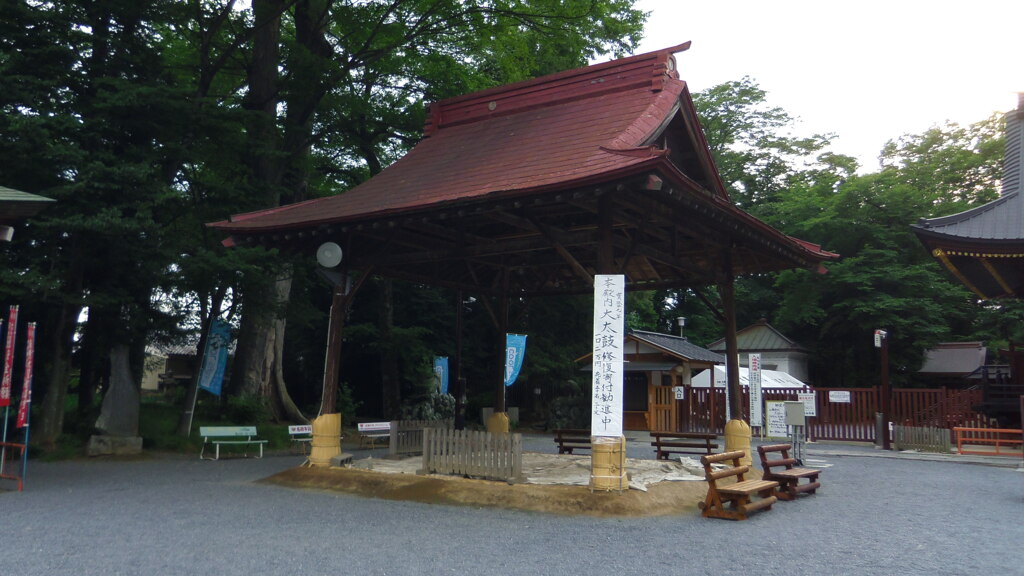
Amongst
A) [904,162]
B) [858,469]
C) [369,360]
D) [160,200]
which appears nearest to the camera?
[160,200]

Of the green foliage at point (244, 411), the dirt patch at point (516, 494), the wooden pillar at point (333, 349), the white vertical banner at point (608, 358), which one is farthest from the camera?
the green foliage at point (244, 411)

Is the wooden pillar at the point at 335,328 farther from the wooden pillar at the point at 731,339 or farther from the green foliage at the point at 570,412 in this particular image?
the green foliage at the point at 570,412

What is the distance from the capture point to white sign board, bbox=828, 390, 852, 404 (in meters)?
20.1

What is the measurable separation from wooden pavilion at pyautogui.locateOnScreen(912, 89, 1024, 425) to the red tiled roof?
6.62 metres

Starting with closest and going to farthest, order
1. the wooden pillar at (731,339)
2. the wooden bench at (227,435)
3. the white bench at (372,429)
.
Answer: the wooden pillar at (731,339) → the wooden bench at (227,435) → the white bench at (372,429)

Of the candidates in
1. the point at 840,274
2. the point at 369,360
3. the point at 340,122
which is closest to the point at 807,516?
the point at 340,122

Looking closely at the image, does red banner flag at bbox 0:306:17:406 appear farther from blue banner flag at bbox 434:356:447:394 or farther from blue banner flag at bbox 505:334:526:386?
blue banner flag at bbox 434:356:447:394

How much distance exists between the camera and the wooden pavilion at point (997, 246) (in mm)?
14789

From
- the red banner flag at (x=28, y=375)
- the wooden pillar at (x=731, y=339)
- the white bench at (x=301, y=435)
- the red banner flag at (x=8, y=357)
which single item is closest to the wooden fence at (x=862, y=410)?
the wooden pillar at (x=731, y=339)

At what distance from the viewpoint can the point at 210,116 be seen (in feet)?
44.8

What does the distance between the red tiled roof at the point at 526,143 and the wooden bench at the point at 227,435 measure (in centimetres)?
514

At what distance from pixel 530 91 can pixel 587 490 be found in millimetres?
6976

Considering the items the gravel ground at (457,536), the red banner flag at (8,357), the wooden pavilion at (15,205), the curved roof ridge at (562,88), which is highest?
the curved roof ridge at (562,88)

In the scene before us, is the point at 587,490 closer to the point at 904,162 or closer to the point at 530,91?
the point at 530,91
